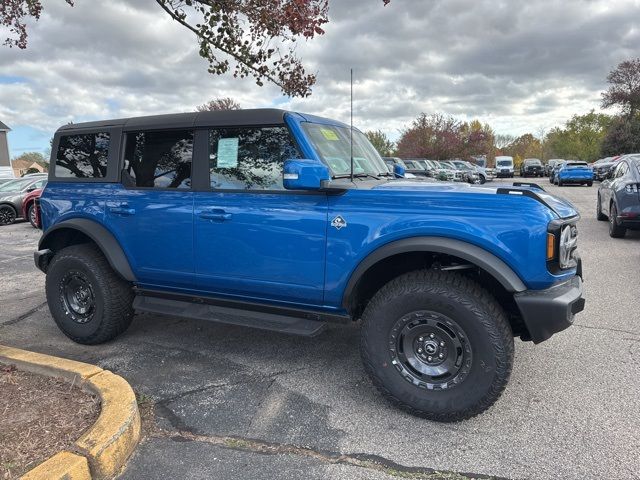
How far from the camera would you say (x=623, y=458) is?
2604 millimetres

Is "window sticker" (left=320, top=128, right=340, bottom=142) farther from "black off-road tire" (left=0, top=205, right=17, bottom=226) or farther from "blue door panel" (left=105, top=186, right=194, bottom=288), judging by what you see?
"black off-road tire" (left=0, top=205, right=17, bottom=226)

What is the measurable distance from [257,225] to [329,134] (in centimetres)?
99

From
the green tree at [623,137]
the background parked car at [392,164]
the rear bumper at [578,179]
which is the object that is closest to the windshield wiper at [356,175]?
the background parked car at [392,164]

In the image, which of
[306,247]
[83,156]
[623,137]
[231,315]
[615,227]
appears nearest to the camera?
[306,247]

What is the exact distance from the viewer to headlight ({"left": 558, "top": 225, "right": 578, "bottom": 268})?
2869mm

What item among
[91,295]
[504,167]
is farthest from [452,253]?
[504,167]

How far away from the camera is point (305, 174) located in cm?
307

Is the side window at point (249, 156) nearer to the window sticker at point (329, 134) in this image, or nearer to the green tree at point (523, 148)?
the window sticker at point (329, 134)

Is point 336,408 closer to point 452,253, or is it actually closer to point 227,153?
point 452,253

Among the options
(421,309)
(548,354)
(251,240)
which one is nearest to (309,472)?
(421,309)

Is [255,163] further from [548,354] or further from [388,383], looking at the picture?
[548,354]

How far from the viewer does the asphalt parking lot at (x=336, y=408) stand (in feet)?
8.63

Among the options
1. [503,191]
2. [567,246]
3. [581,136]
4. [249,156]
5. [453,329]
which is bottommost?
[453,329]

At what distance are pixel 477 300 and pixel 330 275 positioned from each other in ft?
3.13
